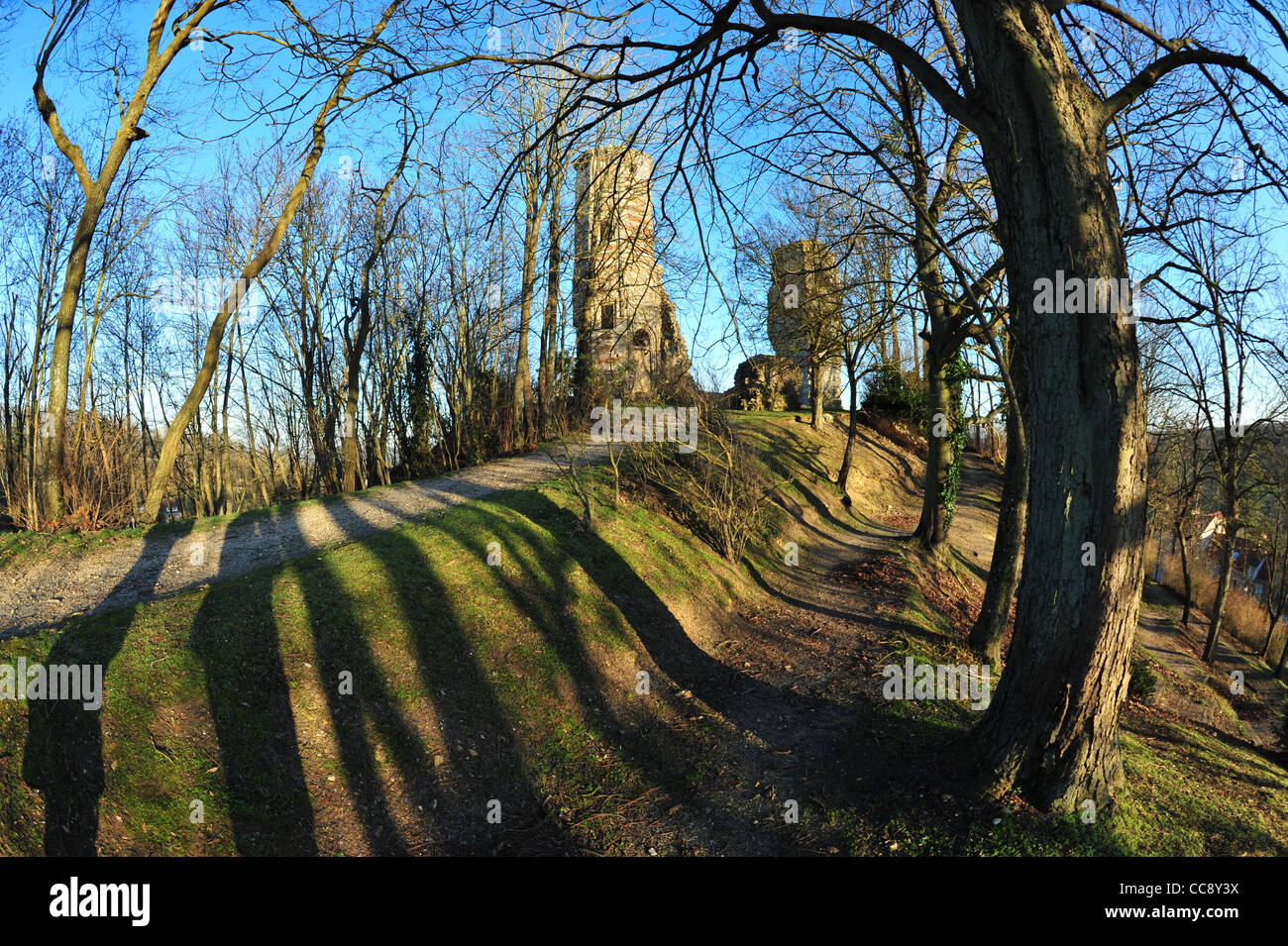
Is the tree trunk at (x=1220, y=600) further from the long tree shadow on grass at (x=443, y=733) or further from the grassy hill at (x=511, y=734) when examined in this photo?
the long tree shadow on grass at (x=443, y=733)

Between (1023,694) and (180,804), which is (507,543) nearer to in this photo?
(180,804)

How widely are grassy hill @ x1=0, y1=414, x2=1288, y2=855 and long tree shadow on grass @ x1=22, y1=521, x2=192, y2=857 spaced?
14 mm

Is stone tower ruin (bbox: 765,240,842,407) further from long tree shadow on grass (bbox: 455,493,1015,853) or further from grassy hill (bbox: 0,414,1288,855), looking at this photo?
grassy hill (bbox: 0,414,1288,855)

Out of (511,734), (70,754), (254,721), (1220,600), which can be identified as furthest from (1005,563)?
(1220,600)

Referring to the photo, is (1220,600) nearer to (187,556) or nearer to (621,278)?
(621,278)

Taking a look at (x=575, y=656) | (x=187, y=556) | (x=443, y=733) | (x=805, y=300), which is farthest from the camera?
→ (x=805, y=300)

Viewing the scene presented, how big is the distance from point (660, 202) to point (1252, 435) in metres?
17.5

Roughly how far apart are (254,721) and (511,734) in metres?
1.95

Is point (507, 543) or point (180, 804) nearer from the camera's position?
point (180, 804)

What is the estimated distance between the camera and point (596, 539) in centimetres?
950

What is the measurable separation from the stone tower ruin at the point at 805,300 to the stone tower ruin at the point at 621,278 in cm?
146

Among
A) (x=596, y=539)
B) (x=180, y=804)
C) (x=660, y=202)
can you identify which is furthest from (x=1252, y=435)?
(x=180, y=804)

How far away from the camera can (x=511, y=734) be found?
590 cm

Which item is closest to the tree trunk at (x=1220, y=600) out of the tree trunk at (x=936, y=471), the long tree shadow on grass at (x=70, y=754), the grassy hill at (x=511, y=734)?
the tree trunk at (x=936, y=471)
